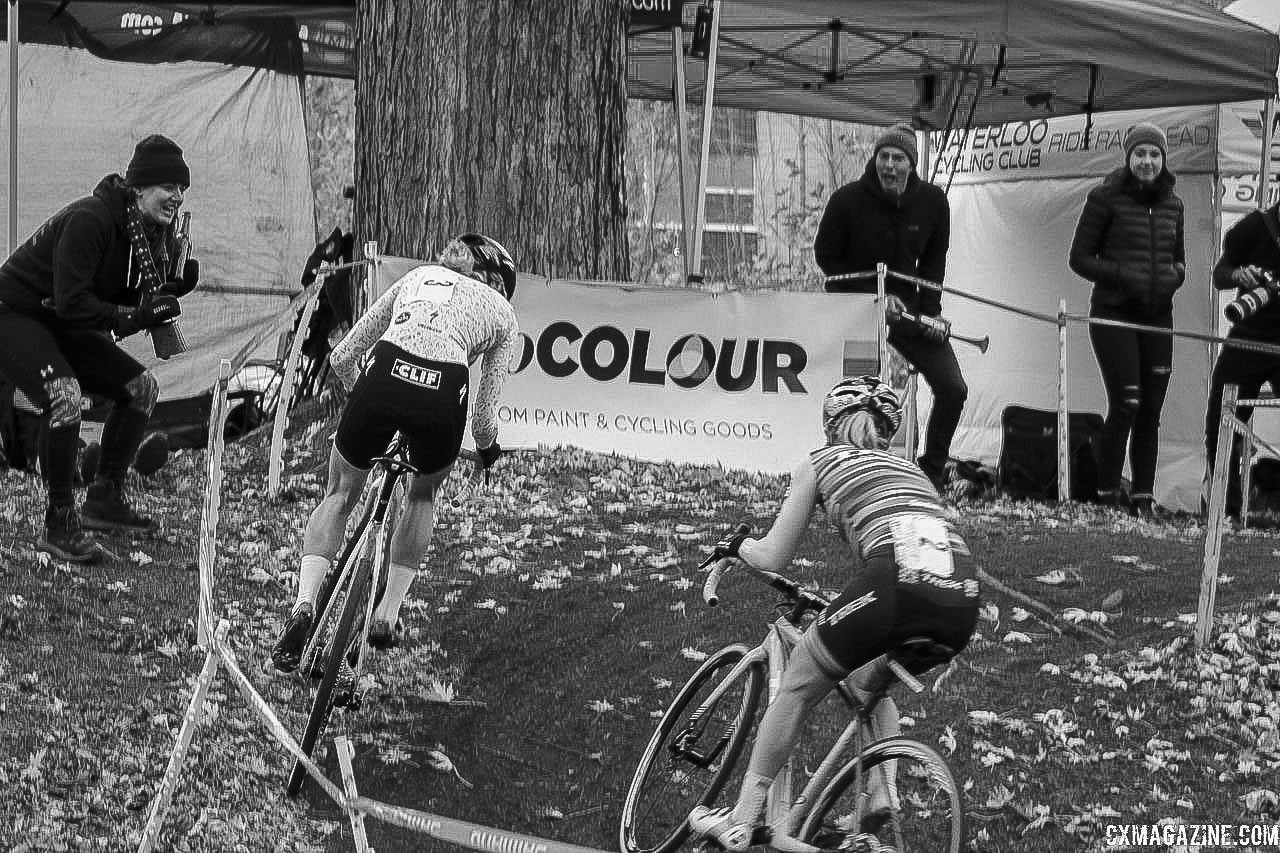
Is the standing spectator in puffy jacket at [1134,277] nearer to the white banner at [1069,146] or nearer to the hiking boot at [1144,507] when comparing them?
the hiking boot at [1144,507]

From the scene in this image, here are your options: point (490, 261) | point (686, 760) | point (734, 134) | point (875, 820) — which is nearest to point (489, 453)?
point (490, 261)

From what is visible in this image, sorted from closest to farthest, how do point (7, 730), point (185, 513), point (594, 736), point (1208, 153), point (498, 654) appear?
point (7, 730) → point (594, 736) → point (498, 654) → point (185, 513) → point (1208, 153)

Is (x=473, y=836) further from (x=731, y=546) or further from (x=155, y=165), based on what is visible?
(x=155, y=165)

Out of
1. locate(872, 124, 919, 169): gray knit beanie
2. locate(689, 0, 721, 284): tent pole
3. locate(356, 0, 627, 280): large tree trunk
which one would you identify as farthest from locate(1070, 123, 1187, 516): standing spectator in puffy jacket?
locate(356, 0, 627, 280): large tree trunk

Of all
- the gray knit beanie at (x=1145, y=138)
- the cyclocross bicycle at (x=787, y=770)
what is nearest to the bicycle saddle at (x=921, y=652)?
the cyclocross bicycle at (x=787, y=770)

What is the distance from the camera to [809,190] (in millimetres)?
31125

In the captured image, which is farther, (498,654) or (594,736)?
(498,654)

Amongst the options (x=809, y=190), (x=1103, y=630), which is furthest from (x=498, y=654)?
(x=809, y=190)

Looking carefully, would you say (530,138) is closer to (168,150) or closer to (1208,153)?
(168,150)

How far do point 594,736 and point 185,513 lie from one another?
3676 mm

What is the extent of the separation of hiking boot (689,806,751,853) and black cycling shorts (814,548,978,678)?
564mm

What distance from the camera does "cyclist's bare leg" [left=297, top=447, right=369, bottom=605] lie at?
22.1ft

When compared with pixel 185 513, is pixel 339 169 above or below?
above

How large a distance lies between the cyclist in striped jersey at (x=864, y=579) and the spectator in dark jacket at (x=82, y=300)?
4110mm
